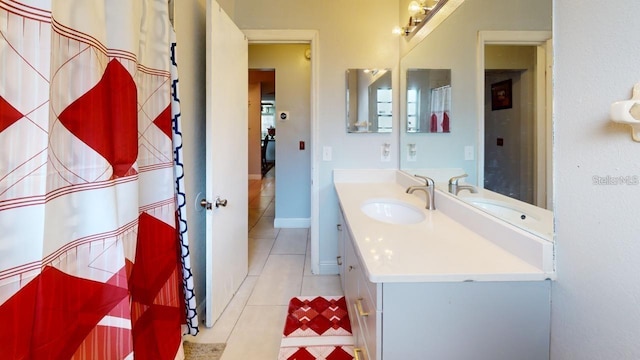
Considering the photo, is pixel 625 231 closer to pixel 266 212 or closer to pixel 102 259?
pixel 102 259

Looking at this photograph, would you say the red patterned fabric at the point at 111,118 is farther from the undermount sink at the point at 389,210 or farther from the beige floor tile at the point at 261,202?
the beige floor tile at the point at 261,202

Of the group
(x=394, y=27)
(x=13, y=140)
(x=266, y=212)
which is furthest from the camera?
(x=266, y=212)

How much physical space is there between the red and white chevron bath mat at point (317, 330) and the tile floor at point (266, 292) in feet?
0.24

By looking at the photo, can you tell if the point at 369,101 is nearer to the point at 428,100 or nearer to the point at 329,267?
the point at 428,100

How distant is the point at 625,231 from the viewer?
0.62 m

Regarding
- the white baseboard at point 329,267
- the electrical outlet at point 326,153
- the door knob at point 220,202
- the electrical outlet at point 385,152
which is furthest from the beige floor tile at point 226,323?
the electrical outlet at point 385,152

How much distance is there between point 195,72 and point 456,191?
166cm

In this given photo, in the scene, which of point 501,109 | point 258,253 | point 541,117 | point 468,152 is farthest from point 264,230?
point 541,117

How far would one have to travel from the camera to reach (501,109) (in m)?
1.16

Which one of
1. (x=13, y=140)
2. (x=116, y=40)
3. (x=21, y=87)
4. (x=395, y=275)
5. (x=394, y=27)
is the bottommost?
(x=395, y=275)

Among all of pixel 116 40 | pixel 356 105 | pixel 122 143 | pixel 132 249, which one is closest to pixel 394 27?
pixel 356 105

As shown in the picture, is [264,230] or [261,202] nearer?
[264,230]

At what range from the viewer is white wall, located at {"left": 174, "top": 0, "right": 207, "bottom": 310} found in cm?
160

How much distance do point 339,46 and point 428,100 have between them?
89 cm
